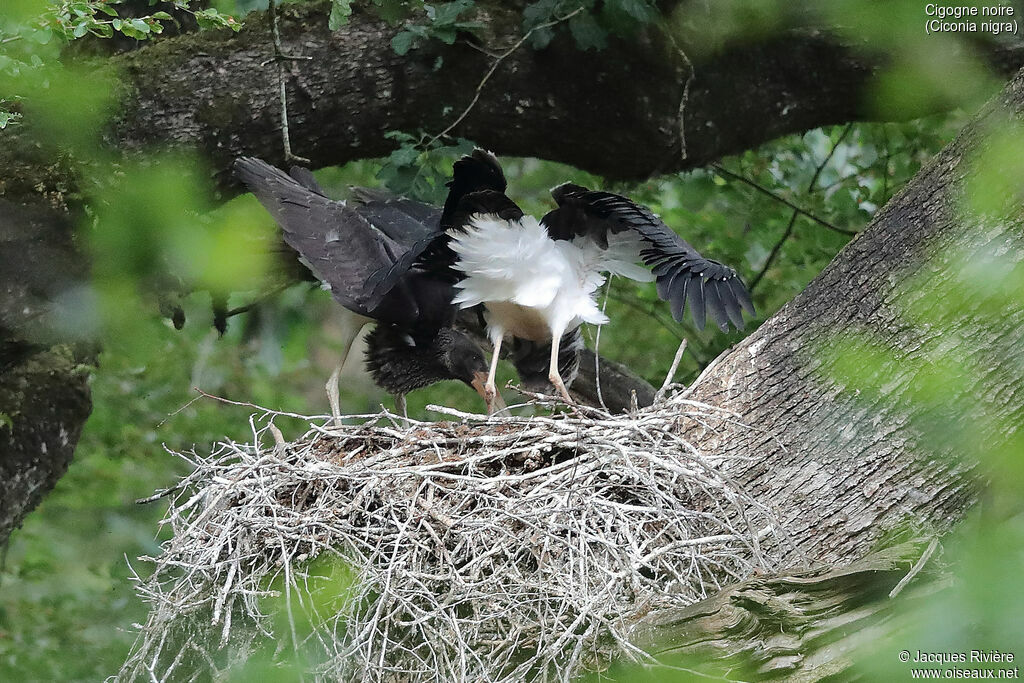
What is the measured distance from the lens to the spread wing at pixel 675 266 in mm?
2557

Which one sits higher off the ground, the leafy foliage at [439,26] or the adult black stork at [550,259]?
the leafy foliage at [439,26]

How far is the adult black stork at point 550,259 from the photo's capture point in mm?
2664

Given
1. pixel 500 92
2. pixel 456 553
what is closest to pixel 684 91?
pixel 500 92

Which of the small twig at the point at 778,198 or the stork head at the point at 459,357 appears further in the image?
the small twig at the point at 778,198

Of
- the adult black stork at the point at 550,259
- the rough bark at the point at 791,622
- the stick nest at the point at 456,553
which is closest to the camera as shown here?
the rough bark at the point at 791,622

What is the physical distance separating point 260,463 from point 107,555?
2.85 metres

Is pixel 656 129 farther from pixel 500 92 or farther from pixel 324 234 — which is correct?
pixel 324 234

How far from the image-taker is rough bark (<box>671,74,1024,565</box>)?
7.21 ft

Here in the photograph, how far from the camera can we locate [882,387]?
235 centimetres

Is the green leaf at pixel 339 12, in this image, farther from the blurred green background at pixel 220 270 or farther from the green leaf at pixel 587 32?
the green leaf at pixel 587 32

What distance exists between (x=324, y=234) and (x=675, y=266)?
1.33 metres

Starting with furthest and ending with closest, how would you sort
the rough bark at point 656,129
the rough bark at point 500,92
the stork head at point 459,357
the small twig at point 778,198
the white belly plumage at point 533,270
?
the small twig at point 778,198
the stork head at point 459,357
the rough bark at point 500,92
the white belly plumage at point 533,270
the rough bark at point 656,129

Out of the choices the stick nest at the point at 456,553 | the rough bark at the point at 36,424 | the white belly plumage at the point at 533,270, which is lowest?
the rough bark at the point at 36,424

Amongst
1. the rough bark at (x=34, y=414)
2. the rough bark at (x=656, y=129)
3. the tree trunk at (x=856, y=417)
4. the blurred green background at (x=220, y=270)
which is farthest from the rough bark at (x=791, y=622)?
the rough bark at (x=34, y=414)
